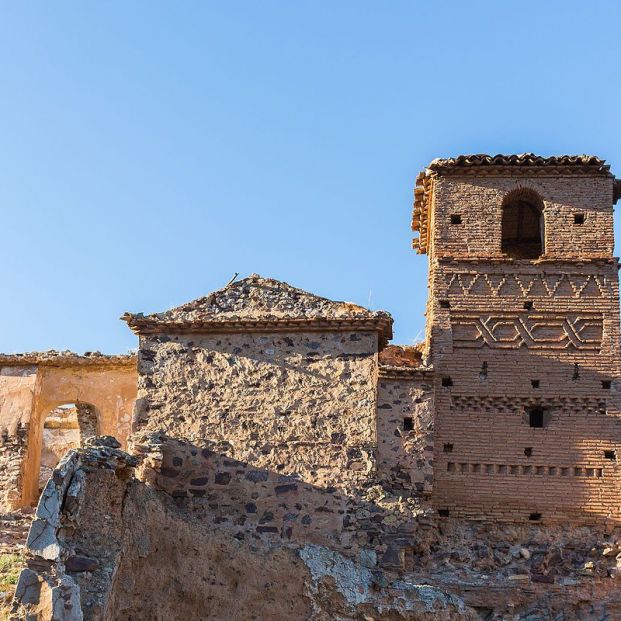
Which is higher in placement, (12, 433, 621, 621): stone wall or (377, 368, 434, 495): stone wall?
(377, 368, 434, 495): stone wall

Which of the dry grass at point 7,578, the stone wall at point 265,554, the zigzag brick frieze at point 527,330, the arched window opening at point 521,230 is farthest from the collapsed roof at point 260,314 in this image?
the dry grass at point 7,578

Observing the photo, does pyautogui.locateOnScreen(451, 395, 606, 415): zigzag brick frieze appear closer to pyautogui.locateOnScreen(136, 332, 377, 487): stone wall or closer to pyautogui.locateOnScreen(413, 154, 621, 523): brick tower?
pyautogui.locateOnScreen(413, 154, 621, 523): brick tower


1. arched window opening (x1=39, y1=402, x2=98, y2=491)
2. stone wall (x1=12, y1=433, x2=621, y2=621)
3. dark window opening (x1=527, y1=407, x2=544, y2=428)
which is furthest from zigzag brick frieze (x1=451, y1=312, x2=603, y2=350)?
arched window opening (x1=39, y1=402, x2=98, y2=491)

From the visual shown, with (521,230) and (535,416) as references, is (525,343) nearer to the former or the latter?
(535,416)

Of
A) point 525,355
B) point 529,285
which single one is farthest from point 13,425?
point 529,285

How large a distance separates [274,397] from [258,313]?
1523 mm

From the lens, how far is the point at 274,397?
2056 centimetres

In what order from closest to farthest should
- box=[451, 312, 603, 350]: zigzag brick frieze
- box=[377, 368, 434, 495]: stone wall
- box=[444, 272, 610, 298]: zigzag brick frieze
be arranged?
box=[377, 368, 434, 495]: stone wall < box=[451, 312, 603, 350]: zigzag brick frieze < box=[444, 272, 610, 298]: zigzag brick frieze

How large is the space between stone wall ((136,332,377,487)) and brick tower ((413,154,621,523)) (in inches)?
56.1

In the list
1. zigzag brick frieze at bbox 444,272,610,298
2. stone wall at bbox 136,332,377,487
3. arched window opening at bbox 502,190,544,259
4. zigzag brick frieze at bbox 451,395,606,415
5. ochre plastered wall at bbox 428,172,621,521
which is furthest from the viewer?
arched window opening at bbox 502,190,544,259

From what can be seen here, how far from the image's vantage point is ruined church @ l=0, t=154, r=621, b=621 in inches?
741

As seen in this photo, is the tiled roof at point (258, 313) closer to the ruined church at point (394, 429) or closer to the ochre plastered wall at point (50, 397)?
the ruined church at point (394, 429)

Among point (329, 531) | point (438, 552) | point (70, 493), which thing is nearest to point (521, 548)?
point (438, 552)

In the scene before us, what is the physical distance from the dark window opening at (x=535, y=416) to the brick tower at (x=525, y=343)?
0.09 ft
